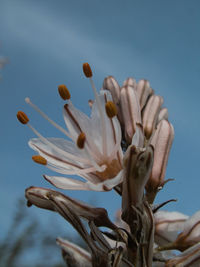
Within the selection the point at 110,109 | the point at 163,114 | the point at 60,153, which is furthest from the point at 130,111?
the point at 60,153

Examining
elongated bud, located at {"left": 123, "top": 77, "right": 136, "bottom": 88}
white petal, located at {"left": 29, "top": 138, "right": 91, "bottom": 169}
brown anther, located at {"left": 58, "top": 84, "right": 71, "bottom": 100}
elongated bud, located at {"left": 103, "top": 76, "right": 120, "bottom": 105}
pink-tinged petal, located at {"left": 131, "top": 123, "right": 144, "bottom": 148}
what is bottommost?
white petal, located at {"left": 29, "top": 138, "right": 91, "bottom": 169}

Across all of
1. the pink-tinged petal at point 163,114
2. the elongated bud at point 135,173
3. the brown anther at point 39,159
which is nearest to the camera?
the elongated bud at point 135,173

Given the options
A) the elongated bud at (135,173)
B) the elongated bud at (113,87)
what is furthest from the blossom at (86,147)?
the elongated bud at (113,87)

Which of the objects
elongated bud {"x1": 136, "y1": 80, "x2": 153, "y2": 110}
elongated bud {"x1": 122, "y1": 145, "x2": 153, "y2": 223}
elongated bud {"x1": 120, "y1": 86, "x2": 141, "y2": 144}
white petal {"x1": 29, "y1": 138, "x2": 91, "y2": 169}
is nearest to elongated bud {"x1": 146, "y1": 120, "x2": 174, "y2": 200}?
elongated bud {"x1": 120, "y1": 86, "x2": 141, "y2": 144}

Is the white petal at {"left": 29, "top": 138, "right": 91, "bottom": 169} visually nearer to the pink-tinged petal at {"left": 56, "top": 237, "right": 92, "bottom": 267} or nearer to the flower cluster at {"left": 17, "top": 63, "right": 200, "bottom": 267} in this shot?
the flower cluster at {"left": 17, "top": 63, "right": 200, "bottom": 267}

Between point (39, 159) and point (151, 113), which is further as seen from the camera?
point (151, 113)

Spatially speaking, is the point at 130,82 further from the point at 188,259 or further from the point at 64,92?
the point at 188,259

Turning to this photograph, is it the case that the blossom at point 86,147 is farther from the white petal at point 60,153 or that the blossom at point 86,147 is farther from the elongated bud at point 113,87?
the elongated bud at point 113,87

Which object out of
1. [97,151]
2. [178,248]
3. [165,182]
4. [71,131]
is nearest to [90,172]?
[97,151]
